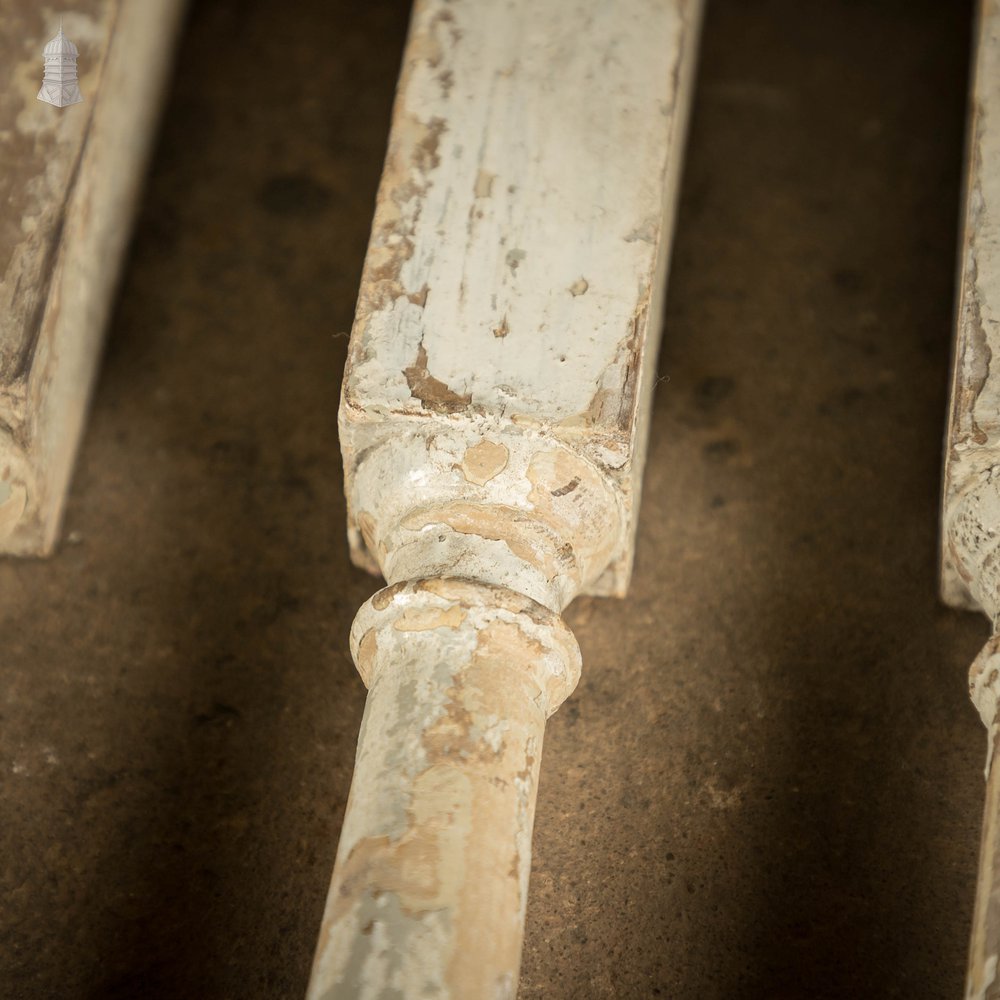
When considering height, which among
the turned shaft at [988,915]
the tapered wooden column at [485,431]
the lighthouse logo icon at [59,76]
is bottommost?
the turned shaft at [988,915]

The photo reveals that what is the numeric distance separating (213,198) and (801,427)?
1.71 meters


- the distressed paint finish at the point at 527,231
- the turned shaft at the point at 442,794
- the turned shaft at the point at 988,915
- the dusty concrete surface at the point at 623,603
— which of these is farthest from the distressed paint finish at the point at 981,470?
the turned shaft at the point at 442,794

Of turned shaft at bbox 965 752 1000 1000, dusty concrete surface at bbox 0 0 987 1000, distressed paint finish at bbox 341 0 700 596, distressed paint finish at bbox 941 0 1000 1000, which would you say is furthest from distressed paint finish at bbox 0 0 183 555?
turned shaft at bbox 965 752 1000 1000

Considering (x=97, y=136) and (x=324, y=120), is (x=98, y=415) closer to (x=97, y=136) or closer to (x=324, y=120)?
(x=97, y=136)

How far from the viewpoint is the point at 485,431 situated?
266 centimetres

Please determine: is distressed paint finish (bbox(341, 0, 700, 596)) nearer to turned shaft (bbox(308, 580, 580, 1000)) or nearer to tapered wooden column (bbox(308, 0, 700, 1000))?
tapered wooden column (bbox(308, 0, 700, 1000))

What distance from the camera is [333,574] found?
325 cm

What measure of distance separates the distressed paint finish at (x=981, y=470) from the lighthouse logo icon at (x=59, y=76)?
79.9 inches

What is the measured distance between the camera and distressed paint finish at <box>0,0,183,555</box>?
296 centimetres

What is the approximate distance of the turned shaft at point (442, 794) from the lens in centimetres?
232

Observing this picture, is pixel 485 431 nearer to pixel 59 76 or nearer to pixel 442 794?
pixel 442 794

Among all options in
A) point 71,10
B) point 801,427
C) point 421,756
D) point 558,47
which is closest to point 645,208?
point 558,47

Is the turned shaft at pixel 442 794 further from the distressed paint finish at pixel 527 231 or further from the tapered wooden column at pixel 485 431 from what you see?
the distressed paint finish at pixel 527 231

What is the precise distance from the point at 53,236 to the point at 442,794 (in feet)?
5.06
